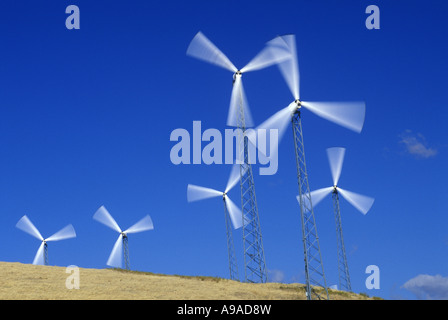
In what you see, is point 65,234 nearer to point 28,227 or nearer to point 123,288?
point 28,227

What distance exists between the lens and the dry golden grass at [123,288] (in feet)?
124

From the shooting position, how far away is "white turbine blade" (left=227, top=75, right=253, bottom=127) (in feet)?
156

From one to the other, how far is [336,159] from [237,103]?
11.1 meters

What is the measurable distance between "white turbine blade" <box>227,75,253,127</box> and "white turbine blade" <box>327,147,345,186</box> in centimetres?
822

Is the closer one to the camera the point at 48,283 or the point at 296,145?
the point at 296,145

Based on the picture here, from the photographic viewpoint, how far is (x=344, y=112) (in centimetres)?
3509

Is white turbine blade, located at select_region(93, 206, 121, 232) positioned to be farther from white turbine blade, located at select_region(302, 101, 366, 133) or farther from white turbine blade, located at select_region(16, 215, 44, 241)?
white turbine blade, located at select_region(302, 101, 366, 133)

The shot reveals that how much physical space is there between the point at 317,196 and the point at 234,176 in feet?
29.4

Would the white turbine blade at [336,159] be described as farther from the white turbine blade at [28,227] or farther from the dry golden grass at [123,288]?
the white turbine blade at [28,227]

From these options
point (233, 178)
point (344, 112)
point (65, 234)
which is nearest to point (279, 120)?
point (344, 112)

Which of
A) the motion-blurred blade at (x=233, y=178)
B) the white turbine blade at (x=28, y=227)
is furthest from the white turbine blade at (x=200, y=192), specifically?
the white turbine blade at (x=28, y=227)

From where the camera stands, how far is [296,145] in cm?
3816
